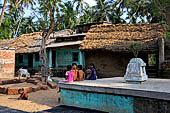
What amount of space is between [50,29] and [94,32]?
533 cm

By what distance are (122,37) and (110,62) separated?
222 centimetres

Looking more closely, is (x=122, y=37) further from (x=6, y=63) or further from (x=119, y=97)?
(x=6, y=63)

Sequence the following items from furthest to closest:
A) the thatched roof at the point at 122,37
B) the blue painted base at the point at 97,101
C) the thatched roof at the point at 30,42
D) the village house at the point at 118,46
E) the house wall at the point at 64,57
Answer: the thatched roof at the point at 30,42
the house wall at the point at 64,57
the thatched roof at the point at 122,37
the village house at the point at 118,46
the blue painted base at the point at 97,101

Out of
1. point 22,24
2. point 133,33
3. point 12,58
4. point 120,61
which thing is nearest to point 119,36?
point 133,33

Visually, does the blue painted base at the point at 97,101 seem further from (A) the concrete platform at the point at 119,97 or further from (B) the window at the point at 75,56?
(B) the window at the point at 75,56

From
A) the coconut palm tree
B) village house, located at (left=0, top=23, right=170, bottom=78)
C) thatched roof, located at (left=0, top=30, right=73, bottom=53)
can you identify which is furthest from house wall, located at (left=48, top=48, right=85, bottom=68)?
the coconut palm tree

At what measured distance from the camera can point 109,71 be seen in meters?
14.9

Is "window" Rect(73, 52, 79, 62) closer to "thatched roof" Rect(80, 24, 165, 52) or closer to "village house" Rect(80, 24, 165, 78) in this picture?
"village house" Rect(80, 24, 165, 78)

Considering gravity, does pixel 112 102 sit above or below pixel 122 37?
below

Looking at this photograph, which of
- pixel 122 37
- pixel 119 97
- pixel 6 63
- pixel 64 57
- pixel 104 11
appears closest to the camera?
pixel 119 97

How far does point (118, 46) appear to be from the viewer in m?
13.8

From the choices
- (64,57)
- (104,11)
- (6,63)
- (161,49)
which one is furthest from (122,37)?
(104,11)

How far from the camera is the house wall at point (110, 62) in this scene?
14.3 m

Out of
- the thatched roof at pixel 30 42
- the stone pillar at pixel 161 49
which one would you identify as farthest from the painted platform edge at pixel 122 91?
the thatched roof at pixel 30 42
